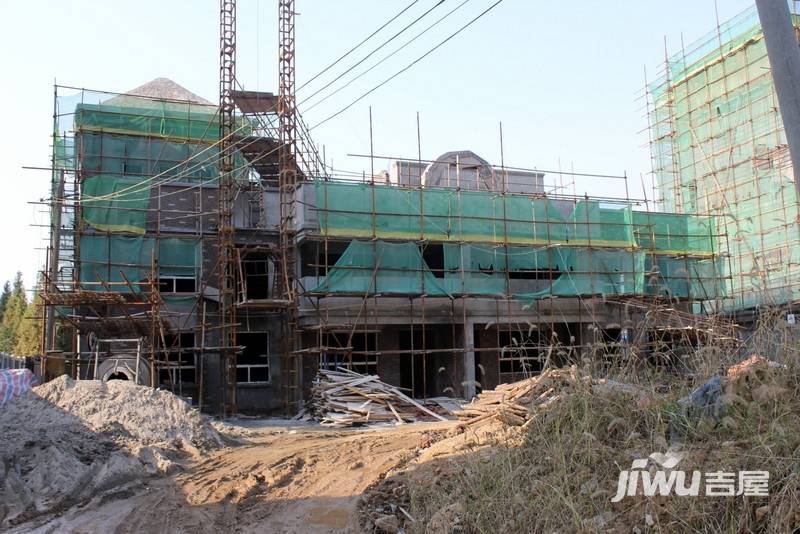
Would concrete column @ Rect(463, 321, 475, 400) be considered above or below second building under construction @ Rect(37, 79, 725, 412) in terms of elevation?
below

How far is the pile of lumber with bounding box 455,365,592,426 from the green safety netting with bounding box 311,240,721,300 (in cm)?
1281

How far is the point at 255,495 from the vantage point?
9562 mm

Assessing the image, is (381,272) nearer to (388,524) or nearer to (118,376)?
(118,376)

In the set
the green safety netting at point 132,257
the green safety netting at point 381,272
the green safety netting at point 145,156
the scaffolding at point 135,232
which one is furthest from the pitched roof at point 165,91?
the green safety netting at point 381,272

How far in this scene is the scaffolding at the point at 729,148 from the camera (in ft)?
89.8

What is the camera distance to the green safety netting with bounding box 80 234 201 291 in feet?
71.8

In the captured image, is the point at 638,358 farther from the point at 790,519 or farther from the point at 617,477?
the point at 790,519

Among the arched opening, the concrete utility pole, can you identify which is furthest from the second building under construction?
the concrete utility pole

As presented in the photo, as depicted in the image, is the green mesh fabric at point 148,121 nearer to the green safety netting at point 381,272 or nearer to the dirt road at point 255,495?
the green safety netting at point 381,272

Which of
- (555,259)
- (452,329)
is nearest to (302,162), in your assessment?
(452,329)

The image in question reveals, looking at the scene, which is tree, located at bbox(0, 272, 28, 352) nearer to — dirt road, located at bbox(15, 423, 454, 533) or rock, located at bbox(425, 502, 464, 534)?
dirt road, located at bbox(15, 423, 454, 533)

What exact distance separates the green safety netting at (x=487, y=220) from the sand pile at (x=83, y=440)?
9.52 m

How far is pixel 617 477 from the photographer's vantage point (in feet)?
19.3

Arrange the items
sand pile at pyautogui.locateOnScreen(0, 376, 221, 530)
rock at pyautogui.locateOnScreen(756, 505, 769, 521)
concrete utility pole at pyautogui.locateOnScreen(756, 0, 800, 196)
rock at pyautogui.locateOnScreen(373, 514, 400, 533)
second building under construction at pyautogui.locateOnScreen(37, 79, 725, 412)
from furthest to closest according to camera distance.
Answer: second building under construction at pyautogui.locateOnScreen(37, 79, 725, 412) → sand pile at pyautogui.locateOnScreen(0, 376, 221, 530) → rock at pyautogui.locateOnScreen(373, 514, 400, 533) → concrete utility pole at pyautogui.locateOnScreen(756, 0, 800, 196) → rock at pyautogui.locateOnScreen(756, 505, 769, 521)
